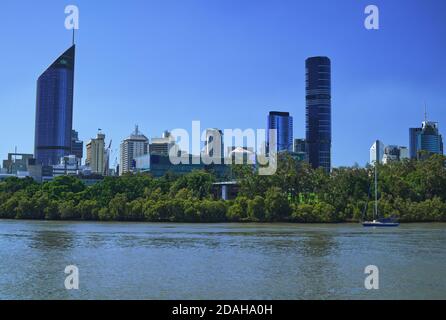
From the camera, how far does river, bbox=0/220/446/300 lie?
28.9 meters

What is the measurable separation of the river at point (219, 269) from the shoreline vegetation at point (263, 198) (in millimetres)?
56951

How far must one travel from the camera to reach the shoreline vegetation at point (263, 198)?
374ft

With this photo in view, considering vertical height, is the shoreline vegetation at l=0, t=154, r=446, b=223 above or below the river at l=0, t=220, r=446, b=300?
above

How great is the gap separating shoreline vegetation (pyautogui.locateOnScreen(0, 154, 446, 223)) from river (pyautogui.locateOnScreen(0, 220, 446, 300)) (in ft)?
187

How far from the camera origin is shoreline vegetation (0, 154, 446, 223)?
114m

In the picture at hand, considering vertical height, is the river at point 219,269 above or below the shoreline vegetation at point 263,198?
below

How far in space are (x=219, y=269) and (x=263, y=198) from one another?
261 ft

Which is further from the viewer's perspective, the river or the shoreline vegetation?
the shoreline vegetation

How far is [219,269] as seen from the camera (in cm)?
3662
